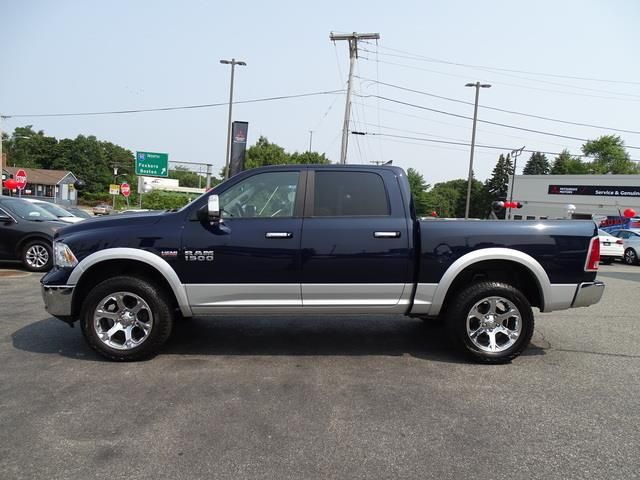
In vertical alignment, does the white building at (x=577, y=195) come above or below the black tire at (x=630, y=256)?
above

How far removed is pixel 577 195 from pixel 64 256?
149 ft

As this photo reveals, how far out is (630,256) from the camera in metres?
17.2

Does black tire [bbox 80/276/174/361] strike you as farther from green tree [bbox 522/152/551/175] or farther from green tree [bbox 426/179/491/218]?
green tree [bbox 522/152/551/175]

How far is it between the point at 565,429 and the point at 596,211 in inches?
1711

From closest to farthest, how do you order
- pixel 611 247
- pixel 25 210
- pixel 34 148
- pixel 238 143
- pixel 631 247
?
pixel 25 210 < pixel 611 247 < pixel 631 247 < pixel 238 143 < pixel 34 148

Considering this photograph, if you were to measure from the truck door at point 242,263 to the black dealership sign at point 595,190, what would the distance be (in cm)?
4309

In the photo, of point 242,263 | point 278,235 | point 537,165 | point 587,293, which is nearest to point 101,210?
point 242,263

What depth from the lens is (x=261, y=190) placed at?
14.9 feet

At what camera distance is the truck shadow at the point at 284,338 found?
4.78 metres

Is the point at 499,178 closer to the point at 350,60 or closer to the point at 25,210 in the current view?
the point at 350,60

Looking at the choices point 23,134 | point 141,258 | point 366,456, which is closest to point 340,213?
point 141,258

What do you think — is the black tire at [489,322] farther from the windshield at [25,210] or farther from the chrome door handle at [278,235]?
the windshield at [25,210]

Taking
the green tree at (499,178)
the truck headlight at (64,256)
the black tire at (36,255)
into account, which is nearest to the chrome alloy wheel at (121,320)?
the truck headlight at (64,256)

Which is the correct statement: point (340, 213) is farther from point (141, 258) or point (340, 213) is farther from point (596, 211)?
point (596, 211)
